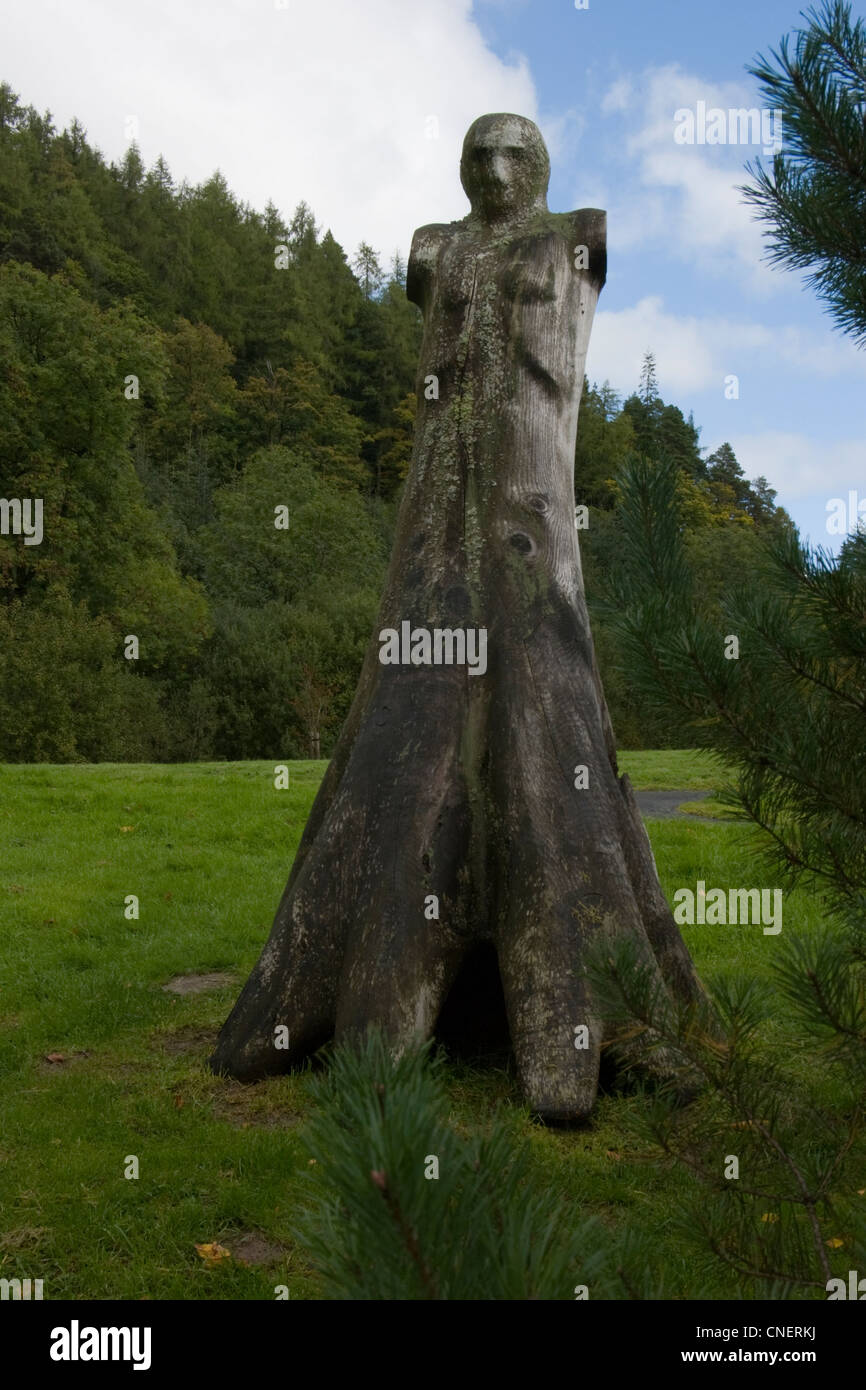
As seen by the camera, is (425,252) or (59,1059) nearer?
(59,1059)

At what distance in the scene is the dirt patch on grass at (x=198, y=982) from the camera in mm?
7598

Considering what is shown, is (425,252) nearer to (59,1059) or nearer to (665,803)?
(59,1059)

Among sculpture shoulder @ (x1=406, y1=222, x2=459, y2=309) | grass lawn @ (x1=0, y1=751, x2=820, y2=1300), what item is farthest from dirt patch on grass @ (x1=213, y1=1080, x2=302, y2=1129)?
sculpture shoulder @ (x1=406, y1=222, x2=459, y2=309)

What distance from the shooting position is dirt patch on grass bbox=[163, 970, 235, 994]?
24.9ft

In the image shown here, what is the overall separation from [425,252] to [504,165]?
27.4 inches

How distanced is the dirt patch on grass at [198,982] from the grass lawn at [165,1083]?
0.19 ft

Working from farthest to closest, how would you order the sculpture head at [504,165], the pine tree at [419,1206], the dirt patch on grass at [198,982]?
the dirt patch on grass at [198,982] → the sculpture head at [504,165] → the pine tree at [419,1206]

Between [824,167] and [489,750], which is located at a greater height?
[824,167]

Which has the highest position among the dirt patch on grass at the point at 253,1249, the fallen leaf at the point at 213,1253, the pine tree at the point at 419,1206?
the pine tree at the point at 419,1206

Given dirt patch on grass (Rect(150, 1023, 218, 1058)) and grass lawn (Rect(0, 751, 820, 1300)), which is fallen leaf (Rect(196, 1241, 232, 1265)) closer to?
grass lawn (Rect(0, 751, 820, 1300))

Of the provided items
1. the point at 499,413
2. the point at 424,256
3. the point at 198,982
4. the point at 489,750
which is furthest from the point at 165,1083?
the point at 424,256

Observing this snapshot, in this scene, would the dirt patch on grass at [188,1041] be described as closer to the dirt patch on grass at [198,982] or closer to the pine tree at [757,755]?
the dirt patch on grass at [198,982]

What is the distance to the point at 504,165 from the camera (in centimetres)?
686

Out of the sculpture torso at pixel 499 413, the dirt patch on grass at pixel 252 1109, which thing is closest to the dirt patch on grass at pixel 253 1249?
the dirt patch on grass at pixel 252 1109
